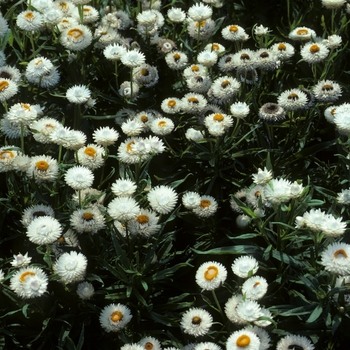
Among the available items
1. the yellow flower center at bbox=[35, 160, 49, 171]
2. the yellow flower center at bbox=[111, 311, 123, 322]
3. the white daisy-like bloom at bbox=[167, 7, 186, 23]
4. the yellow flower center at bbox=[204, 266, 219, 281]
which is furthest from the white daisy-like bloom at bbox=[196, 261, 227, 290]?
the white daisy-like bloom at bbox=[167, 7, 186, 23]

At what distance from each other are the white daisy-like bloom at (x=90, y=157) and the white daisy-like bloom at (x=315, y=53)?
4.47 ft

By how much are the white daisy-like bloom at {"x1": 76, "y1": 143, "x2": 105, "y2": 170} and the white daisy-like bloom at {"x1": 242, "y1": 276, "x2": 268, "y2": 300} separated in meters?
0.98

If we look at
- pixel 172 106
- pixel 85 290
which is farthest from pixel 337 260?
pixel 172 106

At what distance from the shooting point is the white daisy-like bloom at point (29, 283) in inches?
114

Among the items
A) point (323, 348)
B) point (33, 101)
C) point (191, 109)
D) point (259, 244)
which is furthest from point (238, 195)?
point (33, 101)

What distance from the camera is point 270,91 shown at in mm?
4246

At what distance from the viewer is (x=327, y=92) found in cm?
378

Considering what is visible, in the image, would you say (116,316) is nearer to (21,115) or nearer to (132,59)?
(21,115)

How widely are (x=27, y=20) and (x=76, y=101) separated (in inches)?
25.0

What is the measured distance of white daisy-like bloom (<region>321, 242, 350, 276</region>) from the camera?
275cm

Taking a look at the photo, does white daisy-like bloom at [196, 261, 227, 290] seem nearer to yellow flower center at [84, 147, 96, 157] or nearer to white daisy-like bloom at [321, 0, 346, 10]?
yellow flower center at [84, 147, 96, 157]

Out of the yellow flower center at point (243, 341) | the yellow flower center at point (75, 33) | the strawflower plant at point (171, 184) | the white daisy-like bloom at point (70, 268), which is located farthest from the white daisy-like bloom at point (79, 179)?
the yellow flower center at point (75, 33)

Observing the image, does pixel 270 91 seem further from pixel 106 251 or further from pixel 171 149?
pixel 106 251

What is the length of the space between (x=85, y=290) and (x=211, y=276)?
22.2 inches
